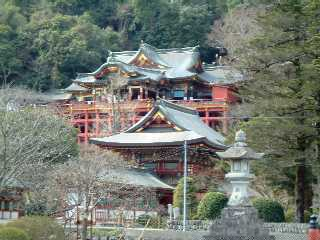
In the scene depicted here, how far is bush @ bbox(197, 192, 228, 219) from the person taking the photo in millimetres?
25141

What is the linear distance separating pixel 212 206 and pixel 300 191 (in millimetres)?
3382

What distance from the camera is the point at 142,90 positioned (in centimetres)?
5156

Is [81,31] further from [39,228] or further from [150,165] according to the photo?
[39,228]

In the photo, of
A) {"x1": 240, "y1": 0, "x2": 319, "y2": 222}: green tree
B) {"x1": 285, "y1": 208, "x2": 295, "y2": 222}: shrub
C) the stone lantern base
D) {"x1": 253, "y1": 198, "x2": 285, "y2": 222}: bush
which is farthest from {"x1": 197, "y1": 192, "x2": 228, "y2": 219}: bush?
the stone lantern base

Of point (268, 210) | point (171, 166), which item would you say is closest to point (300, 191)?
point (268, 210)

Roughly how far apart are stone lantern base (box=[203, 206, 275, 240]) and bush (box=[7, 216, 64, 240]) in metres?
4.18

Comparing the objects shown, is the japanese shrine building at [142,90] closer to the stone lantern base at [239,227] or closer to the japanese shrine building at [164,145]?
the japanese shrine building at [164,145]

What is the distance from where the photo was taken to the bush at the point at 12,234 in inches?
615

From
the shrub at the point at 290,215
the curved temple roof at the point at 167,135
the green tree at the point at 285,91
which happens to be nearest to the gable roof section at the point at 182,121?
the curved temple roof at the point at 167,135

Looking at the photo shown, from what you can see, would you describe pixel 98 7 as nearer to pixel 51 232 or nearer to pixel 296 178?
pixel 296 178

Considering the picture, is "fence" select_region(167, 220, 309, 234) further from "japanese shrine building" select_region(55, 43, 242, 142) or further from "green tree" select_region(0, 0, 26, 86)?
"green tree" select_region(0, 0, 26, 86)

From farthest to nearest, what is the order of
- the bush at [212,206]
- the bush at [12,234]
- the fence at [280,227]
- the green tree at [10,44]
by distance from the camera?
the green tree at [10,44], the bush at [212,206], the fence at [280,227], the bush at [12,234]

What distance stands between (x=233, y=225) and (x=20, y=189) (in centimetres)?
1265

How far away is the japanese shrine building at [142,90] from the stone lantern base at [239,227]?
81.8 feet
